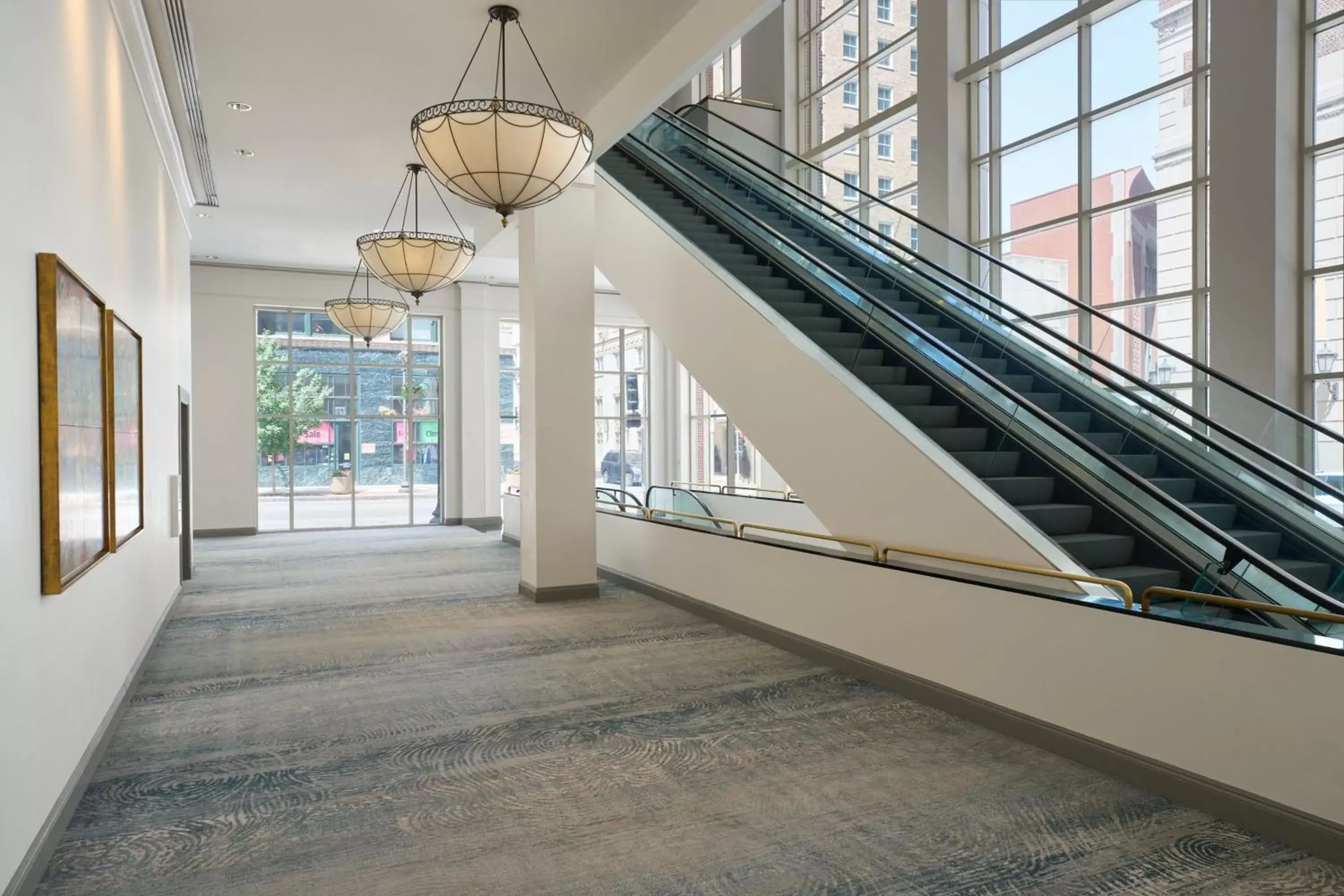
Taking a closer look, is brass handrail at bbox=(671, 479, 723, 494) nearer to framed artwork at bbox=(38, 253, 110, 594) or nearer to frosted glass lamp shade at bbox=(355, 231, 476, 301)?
frosted glass lamp shade at bbox=(355, 231, 476, 301)

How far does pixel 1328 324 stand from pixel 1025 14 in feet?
19.7

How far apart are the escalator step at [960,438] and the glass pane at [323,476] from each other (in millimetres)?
15108

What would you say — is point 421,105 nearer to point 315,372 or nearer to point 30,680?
point 30,680

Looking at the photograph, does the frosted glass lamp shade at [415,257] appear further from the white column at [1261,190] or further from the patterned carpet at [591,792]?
the white column at [1261,190]

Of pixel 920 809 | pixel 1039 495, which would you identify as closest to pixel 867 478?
pixel 1039 495

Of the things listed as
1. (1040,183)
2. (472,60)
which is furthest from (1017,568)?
(1040,183)

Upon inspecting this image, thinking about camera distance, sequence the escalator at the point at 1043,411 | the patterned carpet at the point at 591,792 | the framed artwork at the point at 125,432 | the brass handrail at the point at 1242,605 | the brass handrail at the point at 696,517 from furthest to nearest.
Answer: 1. the brass handrail at the point at 696,517
2. the escalator at the point at 1043,411
3. the framed artwork at the point at 125,432
4. the brass handrail at the point at 1242,605
5. the patterned carpet at the point at 591,792

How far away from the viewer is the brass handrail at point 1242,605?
13.9 ft

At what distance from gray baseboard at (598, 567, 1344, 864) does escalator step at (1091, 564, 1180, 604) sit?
1.22 meters

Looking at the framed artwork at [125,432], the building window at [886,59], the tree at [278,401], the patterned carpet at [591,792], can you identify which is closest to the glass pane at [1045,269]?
the building window at [886,59]

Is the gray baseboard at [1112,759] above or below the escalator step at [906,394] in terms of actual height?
below

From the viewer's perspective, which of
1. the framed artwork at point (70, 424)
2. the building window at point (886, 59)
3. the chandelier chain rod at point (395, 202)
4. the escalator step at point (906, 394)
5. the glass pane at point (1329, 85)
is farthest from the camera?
the building window at point (886, 59)

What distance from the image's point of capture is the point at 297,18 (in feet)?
23.8

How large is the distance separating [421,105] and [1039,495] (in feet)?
22.8
